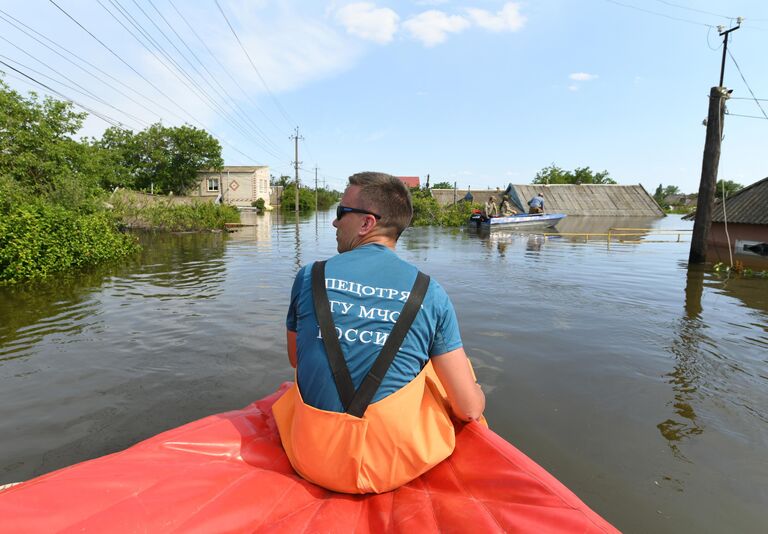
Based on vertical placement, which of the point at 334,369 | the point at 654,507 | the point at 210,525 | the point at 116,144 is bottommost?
the point at 654,507

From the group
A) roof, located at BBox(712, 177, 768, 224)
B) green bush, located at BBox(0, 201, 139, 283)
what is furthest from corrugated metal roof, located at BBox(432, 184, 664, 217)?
green bush, located at BBox(0, 201, 139, 283)

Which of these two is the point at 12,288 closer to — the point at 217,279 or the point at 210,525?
the point at 217,279

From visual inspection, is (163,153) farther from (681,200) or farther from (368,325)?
(681,200)

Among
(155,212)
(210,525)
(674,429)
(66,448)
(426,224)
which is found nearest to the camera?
(210,525)

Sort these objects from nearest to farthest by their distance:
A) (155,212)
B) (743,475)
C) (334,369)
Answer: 1. (334,369)
2. (743,475)
3. (155,212)

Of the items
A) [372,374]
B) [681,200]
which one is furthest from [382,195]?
[681,200]

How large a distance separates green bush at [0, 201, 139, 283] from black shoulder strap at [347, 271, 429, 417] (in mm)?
11244

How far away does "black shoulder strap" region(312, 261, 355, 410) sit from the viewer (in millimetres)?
1821

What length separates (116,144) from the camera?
51656mm

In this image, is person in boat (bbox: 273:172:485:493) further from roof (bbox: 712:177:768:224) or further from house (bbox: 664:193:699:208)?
house (bbox: 664:193:699:208)

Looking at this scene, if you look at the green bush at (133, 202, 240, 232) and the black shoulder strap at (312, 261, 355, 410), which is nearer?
the black shoulder strap at (312, 261, 355, 410)

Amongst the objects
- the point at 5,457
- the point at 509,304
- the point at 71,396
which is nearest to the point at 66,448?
the point at 5,457

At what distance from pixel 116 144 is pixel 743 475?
62.7 meters

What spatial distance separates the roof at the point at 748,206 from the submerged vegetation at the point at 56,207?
795 inches
